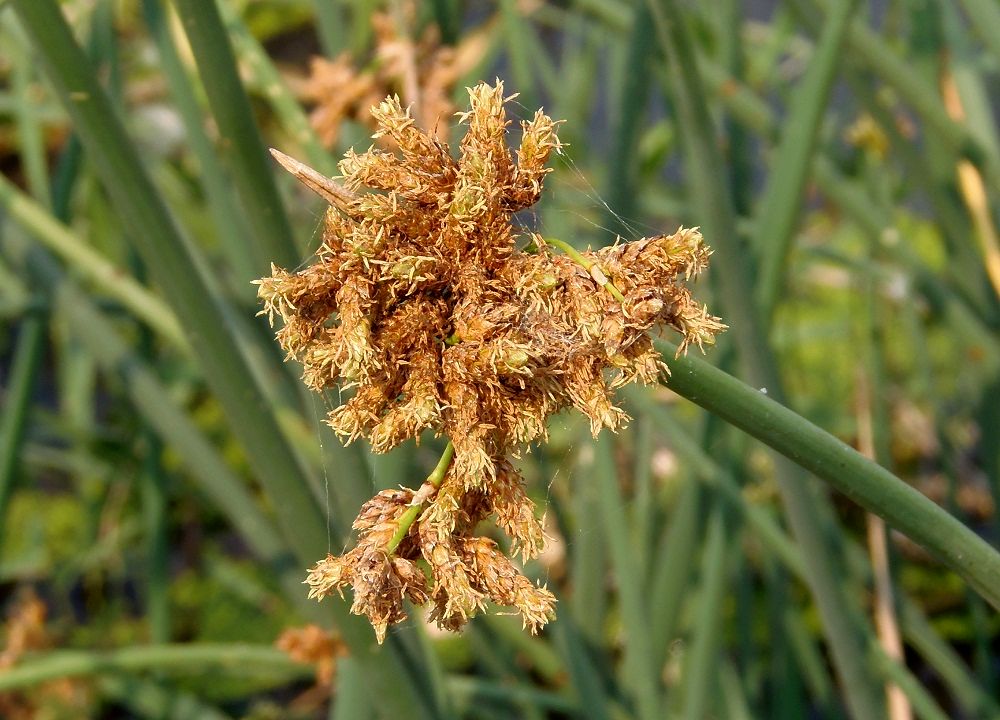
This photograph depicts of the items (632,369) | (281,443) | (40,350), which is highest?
(40,350)

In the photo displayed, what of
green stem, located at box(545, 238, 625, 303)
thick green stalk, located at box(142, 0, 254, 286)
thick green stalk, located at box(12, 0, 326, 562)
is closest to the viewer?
green stem, located at box(545, 238, 625, 303)

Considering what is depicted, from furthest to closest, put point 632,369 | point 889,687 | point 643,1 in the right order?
point 889,687, point 643,1, point 632,369

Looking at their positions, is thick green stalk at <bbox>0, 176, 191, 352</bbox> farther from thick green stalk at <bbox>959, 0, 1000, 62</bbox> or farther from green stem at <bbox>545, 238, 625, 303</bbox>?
thick green stalk at <bbox>959, 0, 1000, 62</bbox>

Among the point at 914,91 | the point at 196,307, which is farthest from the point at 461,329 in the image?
the point at 914,91

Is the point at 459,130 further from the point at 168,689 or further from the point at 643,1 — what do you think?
the point at 168,689

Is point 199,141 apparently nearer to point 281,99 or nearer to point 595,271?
point 281,99

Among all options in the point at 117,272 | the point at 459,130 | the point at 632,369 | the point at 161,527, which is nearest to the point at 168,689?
the point at 161,527

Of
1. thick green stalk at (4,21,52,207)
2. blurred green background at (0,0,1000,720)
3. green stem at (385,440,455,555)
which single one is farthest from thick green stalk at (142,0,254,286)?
green stem at (385,440,455,555)
